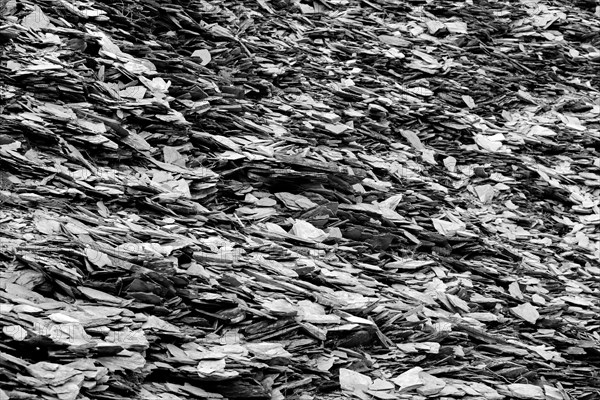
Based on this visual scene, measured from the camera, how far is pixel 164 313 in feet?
28.1

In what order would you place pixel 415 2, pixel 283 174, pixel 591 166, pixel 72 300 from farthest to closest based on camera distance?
A: pixel 415 2, pixel 591 166, pixel 283 174, pixel 72 300

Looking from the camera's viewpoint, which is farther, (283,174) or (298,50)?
(298,50)

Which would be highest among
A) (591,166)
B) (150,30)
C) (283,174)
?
(150,30)

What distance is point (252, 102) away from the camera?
1341 centimetres

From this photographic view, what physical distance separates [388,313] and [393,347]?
0.47 meters

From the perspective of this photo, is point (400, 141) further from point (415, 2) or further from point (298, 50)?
point (415, 2)

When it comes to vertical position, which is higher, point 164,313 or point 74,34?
point 74,34

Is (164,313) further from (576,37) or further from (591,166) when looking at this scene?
(576,37)

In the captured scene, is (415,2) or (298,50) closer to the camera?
(298,50)

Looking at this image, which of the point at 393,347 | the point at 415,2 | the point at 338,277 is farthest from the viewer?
the point at 415,2

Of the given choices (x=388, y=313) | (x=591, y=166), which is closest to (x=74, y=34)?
(x=388, y=313)

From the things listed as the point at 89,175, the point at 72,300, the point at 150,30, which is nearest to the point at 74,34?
the point at 150,30

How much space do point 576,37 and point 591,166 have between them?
467cm

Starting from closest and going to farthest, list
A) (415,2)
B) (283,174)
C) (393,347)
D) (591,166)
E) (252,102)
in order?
(393,347), (283,174), (252,102), (591,166), (415,2)
